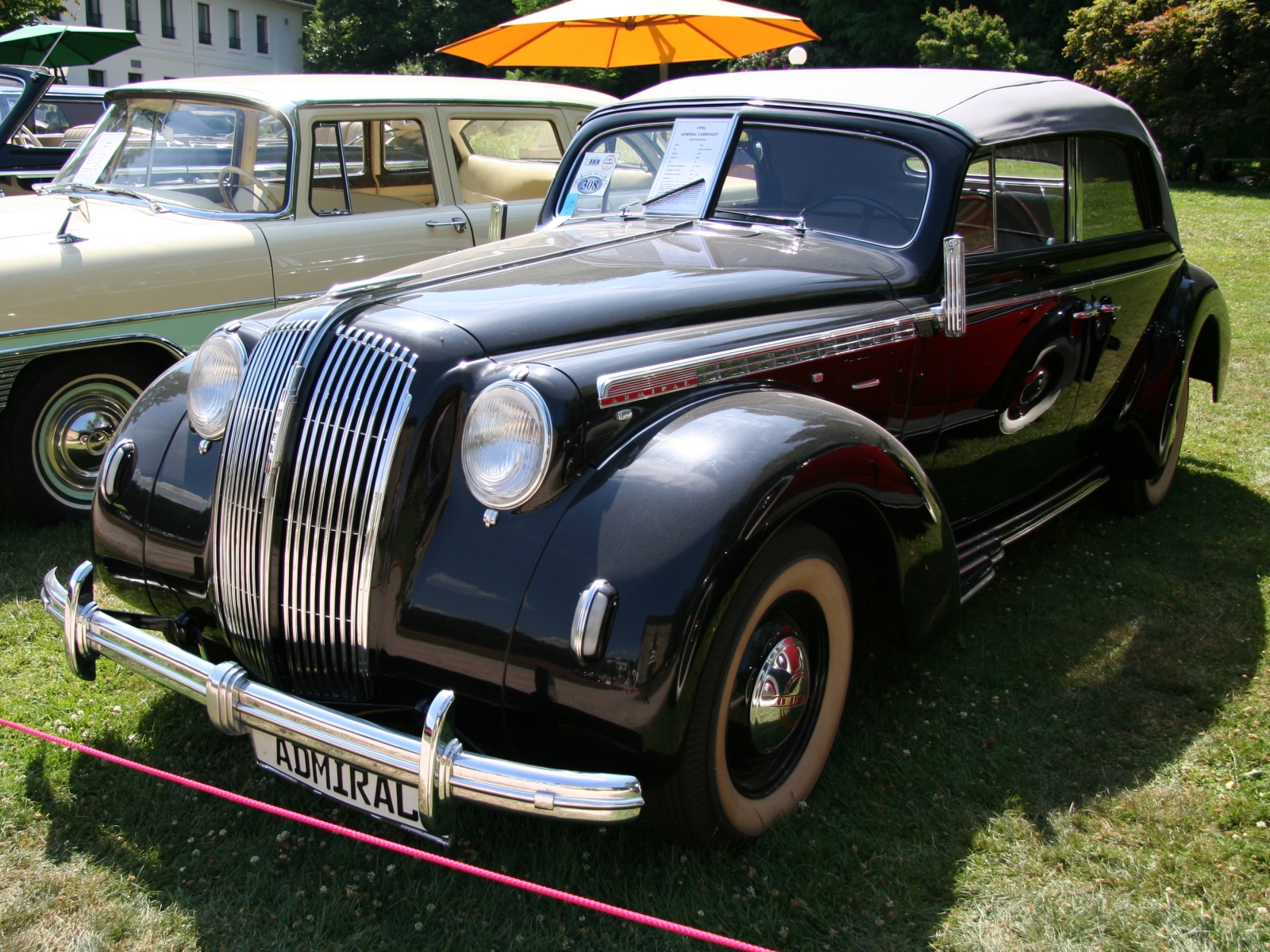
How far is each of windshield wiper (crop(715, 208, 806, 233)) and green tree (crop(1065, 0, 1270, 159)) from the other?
21630mm

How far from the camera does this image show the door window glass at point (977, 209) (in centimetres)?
329

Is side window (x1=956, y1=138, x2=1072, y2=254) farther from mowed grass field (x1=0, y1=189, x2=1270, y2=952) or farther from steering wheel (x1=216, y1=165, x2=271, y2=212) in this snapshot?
steering wheel (x1=216, y1=165, x2=271, y2=212)

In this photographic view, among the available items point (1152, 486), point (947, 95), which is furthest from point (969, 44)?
point (947, 95)

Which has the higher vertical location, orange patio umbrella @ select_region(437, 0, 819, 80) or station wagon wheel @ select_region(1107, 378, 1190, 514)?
orange patio umbrella @ select_region(437, 0, 819, 80)

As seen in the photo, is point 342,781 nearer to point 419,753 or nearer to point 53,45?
point 419,753

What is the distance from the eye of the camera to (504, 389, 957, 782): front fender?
6.63 ft

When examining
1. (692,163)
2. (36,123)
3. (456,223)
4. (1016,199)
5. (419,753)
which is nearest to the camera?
(419,753)

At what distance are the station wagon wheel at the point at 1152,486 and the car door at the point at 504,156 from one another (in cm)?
323

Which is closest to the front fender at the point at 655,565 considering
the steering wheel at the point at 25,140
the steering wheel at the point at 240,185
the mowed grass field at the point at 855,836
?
the mowed grass field at the point at 855,836

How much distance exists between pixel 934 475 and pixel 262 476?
2074 mm

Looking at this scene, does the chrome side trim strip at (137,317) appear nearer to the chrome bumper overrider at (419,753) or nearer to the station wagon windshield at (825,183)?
the station wagon windshield at (825,183)

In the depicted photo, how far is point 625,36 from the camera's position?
26.2 ft

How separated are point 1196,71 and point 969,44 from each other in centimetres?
764

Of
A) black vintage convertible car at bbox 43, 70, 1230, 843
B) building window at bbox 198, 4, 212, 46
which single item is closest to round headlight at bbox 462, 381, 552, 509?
black vintage convertible car at bbox 43, 70, 1230, 843
